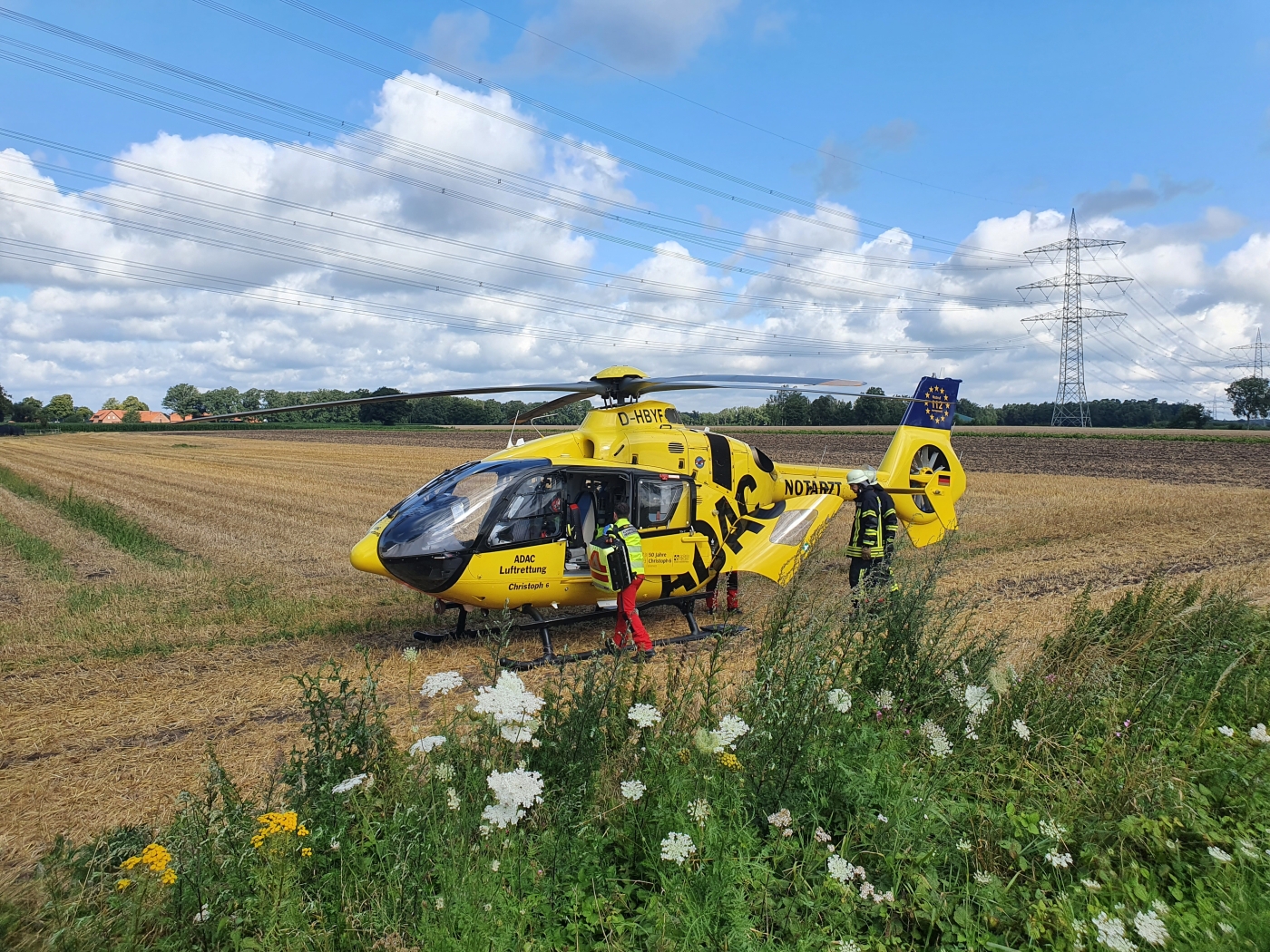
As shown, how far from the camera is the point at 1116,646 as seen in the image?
6.32 metres

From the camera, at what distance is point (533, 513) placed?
850 cm

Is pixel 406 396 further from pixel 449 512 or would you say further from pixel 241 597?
pixel 241 597

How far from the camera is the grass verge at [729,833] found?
2.99 m

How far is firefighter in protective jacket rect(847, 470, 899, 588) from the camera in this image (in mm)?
9242

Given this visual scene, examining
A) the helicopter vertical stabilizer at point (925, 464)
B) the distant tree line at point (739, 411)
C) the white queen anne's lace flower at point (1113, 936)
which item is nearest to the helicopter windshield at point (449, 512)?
the helicopter vertical stabilizer at point (925, 464)

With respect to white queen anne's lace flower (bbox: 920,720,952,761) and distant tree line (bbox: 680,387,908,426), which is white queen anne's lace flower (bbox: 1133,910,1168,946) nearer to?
white queen anne's lace flower (bbox: 920,720,952,761)

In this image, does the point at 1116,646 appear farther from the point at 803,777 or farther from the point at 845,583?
the point at 845,583

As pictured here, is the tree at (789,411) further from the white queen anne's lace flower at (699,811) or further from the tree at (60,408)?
the tree at (60,408)

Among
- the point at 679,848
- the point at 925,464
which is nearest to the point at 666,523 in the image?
the point at 925,464

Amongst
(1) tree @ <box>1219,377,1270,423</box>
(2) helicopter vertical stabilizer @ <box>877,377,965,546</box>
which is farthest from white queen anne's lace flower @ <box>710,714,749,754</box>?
(1) tree @ <box>1219,377,1270,423</box>

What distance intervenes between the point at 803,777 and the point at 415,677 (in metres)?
5.41

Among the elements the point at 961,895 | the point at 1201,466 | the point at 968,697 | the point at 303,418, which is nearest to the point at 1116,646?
the point at 968,697

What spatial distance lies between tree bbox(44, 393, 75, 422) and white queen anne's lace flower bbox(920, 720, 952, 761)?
146 m

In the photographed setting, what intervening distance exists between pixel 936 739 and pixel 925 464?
8.67 metres
